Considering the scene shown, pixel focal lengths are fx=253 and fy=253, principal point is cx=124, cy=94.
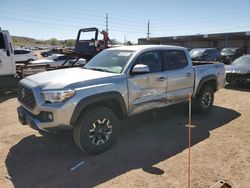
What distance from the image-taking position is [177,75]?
5.87m

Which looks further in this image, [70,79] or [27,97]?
[27,97]

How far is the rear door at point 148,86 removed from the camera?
4973 millimetres

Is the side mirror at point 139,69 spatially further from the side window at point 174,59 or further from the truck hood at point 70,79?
the side window at point 174,59

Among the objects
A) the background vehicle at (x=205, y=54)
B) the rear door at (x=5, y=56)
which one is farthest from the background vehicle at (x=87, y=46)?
the background vehicle at (x=205, y=54)

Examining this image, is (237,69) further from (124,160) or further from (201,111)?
(124,160)

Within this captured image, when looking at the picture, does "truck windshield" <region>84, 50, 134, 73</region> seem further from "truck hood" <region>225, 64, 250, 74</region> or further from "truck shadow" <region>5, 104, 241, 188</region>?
"truck hood" <region>225, 64, 250, 74</region>

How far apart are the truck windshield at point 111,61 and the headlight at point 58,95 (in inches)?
47.5

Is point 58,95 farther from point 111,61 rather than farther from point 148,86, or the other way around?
point 148,86

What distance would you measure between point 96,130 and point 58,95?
3.23 feet

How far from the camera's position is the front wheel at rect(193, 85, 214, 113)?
6887 millimetres

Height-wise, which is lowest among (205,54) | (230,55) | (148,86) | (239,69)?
(239,69)

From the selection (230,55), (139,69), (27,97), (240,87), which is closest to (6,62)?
(27,97)

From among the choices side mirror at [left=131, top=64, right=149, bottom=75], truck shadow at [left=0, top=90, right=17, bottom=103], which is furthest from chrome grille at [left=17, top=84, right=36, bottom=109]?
truck shadow at [left=0, top=90, right=17, bottom=103]

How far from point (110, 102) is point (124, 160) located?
3.60ft
